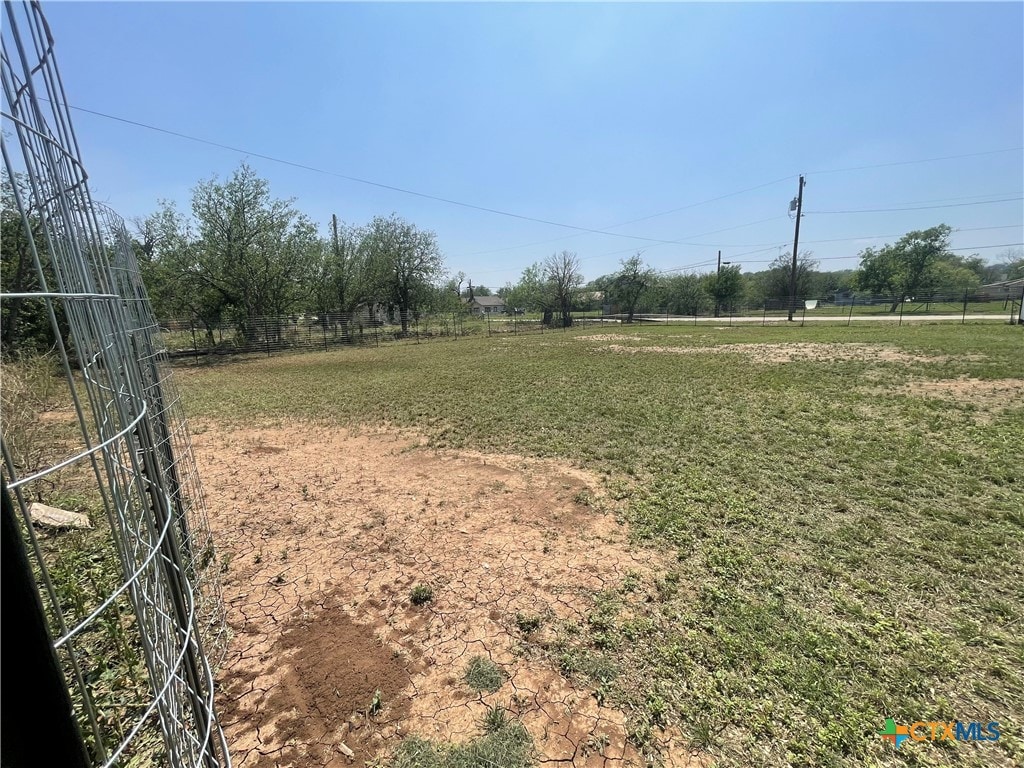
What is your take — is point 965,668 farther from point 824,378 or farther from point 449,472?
point 824,378

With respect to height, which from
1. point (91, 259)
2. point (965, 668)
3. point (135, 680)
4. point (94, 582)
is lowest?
point (965, 668)

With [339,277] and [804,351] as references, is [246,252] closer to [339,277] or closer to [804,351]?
[339,277]

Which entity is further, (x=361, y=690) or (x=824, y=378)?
(x=824, y=378)

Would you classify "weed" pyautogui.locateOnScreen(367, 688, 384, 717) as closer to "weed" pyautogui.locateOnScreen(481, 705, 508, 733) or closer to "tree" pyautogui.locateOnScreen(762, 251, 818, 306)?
"weed" pyautogui.locateOnScreen(481, 705, 508, 733)

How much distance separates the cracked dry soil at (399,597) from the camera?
1.84m

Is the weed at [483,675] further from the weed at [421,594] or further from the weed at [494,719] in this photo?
the weed at [421,594]

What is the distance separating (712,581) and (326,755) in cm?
224

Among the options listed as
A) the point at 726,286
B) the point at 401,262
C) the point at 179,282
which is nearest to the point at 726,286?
the point at 726,286

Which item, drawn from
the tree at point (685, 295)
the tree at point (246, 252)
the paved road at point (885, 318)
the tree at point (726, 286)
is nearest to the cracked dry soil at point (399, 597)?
the tree at point (246, 252)

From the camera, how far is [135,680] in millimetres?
2027

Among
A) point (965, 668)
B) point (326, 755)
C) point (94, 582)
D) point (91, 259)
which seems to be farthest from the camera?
point (94, 582)

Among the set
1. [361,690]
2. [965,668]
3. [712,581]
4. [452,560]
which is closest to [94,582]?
[361,690]

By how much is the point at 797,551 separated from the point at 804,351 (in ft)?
38.3

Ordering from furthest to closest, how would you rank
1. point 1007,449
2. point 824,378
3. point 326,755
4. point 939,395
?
point 824,378 → point 939,395 → point 1007,449 → point 326,755
